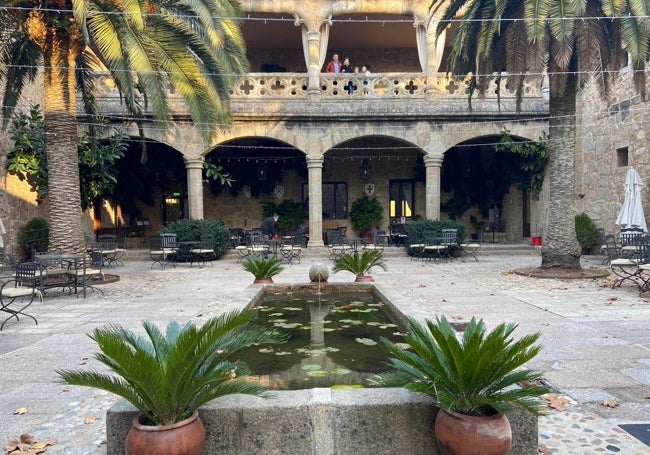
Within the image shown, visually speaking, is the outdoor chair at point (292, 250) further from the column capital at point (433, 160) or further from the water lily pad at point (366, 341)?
the water lily pad at point (366, 341)

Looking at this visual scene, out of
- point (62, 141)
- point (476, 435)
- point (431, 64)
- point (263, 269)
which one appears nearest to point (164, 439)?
point (476, 435)

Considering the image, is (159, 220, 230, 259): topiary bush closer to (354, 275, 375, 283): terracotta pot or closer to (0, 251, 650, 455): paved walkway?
(0, 251, 650, 455): paved walkway

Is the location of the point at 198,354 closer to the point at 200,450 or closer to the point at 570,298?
the point at 200,450

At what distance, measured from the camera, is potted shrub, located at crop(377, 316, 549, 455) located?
2234 mm

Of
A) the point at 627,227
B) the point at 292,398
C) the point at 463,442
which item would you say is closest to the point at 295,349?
the point at 292,398

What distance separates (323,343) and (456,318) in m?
2.03

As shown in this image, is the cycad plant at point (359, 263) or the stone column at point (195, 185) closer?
the cycad plant at point (359, 263)

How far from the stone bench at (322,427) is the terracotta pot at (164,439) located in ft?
0.74

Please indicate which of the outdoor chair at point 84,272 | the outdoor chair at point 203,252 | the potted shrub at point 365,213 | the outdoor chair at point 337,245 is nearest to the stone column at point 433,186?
the outdoor chair at point 337,245

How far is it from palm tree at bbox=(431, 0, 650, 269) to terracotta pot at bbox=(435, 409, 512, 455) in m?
8.26

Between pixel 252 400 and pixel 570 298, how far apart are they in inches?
256

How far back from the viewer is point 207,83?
9.80 metres

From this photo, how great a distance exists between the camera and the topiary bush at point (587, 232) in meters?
13.4

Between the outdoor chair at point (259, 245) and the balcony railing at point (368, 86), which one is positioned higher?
the balcony railing at point (368, 86)
